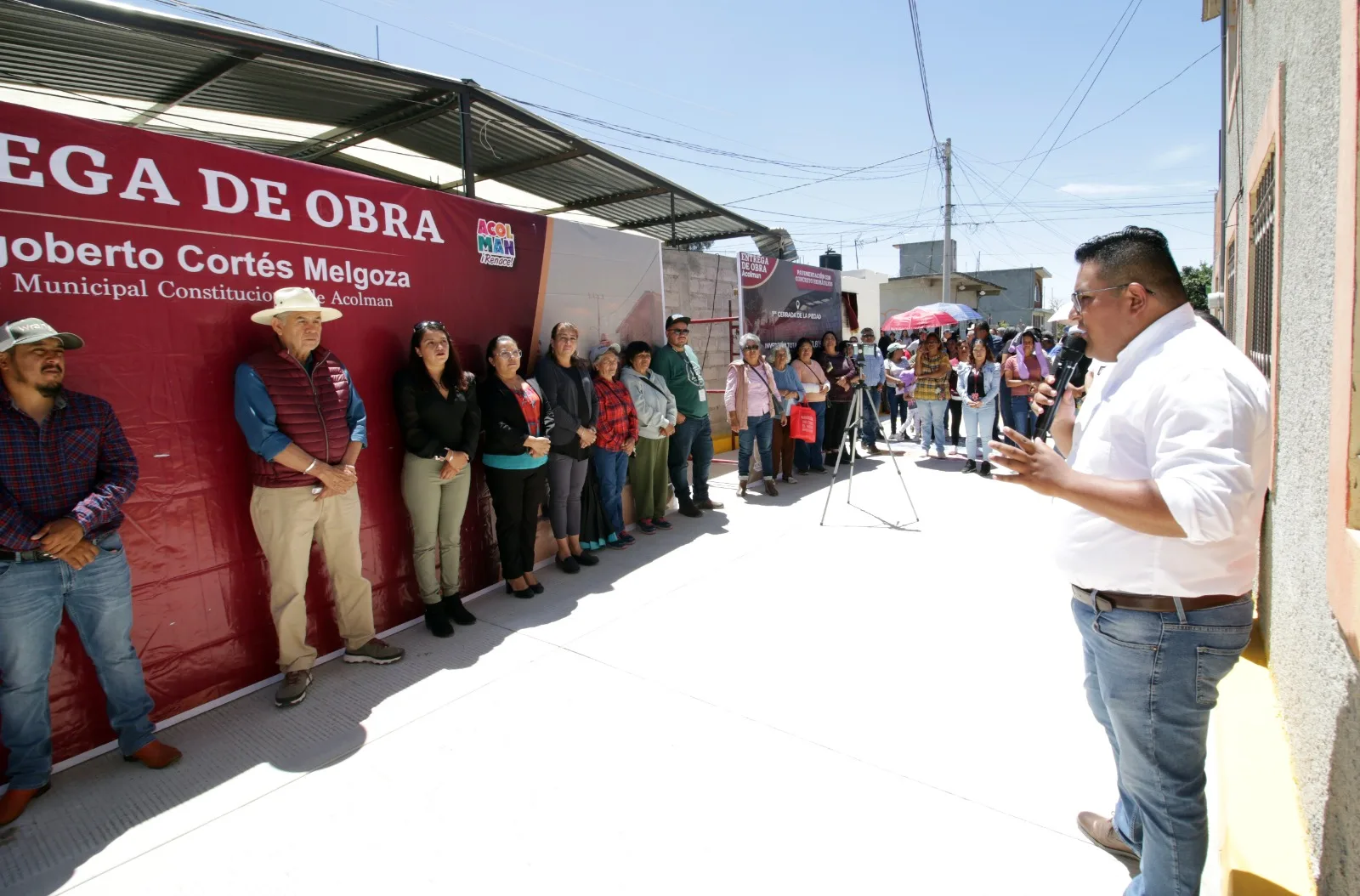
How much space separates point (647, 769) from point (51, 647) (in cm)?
240

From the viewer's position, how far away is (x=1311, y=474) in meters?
1.96

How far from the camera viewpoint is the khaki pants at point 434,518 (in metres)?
4.25

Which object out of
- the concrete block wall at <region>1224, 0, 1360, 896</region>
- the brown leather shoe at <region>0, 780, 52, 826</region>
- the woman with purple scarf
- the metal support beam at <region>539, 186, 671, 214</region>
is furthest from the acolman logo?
the woman with purple scarf

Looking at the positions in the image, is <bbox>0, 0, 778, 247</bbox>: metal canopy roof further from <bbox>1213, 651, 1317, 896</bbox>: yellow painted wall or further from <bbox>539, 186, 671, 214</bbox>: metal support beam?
<bbox>1213, 651, 1317, 896</bbox>: yellow painted wall

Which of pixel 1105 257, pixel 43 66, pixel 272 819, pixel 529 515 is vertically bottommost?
pixel 272 819

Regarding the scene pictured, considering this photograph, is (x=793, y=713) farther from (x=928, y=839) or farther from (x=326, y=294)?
(x=326, y=294)

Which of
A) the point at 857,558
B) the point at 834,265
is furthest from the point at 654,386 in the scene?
the point at 834,265

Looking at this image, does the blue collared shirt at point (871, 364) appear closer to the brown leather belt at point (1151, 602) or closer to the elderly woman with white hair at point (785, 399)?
the elderly woman with white hair at point (785, 399)

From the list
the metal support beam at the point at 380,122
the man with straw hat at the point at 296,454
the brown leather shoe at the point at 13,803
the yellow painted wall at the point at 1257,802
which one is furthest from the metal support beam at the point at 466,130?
the yellow painted wall at the point at 1257,802

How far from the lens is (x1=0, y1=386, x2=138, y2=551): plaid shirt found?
2.61m

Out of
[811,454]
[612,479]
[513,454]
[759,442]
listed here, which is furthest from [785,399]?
[513,454]

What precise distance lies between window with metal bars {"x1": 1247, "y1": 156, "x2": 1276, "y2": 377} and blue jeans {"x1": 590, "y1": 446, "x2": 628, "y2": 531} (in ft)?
13.9

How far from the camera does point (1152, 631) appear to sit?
5.44 feet

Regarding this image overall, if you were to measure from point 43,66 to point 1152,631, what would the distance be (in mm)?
8350
